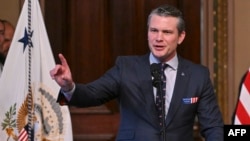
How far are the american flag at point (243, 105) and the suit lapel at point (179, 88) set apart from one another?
0.84 metres

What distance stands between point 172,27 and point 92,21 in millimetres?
1309

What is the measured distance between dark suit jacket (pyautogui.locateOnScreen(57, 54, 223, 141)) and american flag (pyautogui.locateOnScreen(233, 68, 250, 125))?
81 cm

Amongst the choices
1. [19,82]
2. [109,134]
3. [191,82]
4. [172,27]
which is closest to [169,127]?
[191,82]

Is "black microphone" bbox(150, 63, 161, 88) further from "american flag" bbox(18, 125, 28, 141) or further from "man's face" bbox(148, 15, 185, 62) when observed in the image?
"american flag" bbox(18, 125, 28, 141)

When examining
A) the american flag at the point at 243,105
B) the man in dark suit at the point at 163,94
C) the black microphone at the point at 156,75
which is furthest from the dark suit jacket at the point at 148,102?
the american flag at the point at 243,105

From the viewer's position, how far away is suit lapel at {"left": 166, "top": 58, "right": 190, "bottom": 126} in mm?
2207

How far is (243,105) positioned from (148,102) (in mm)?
1044

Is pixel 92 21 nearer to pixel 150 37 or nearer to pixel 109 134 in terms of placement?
pixel 109 134

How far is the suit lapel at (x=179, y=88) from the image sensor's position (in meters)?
2.21

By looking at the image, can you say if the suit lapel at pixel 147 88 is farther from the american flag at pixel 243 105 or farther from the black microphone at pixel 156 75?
the american flag at pixel 243 105

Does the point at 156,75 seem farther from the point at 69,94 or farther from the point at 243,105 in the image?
the point at 243,105

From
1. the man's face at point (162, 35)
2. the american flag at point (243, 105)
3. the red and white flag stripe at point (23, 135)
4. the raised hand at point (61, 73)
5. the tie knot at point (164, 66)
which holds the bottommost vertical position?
the red and white flag stripe at point (23, 135)

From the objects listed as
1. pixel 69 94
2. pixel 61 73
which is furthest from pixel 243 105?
pixel 61 73

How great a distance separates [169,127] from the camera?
2.19 meters
